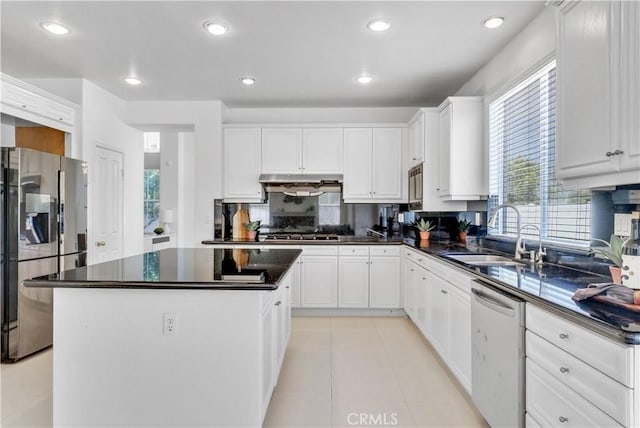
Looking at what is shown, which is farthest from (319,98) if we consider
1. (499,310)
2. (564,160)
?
(499,310)

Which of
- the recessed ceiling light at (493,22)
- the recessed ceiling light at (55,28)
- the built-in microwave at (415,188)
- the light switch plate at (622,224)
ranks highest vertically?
the recessed ceiling light at (55,28)

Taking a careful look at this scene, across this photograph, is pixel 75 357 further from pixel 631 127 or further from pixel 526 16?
pixel 526 16

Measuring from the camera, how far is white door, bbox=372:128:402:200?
14.4 ft

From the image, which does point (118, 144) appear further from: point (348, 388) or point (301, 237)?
point (348, 388)

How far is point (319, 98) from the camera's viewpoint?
4.21 metres

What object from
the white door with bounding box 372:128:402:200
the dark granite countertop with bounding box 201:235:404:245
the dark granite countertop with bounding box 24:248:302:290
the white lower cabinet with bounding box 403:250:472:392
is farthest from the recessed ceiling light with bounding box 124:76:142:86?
the white lower cabinet with bounding box 403:250:472:392

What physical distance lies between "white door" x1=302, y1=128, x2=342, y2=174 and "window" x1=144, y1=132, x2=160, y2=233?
15.1ft

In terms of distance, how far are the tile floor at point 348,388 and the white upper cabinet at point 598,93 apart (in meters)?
1.57

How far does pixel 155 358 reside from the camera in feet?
5.62

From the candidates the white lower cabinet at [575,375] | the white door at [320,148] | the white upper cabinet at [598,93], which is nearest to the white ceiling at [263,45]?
the white door at [320,148]

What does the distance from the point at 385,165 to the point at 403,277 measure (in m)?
1.44

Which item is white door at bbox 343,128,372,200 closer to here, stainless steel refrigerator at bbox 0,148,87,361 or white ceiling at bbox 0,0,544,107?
white ceiling at bbox 0,0,544,107

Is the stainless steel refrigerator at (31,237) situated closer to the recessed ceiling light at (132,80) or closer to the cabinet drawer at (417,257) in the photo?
the recessed ceiling light at (132,80)

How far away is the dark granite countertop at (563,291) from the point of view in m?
1.08
